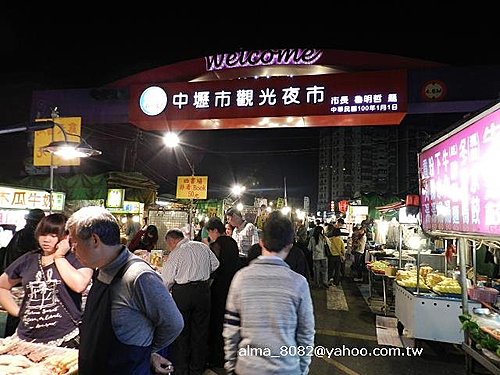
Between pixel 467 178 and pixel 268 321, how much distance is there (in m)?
2.41

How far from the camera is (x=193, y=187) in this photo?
12.3 metres

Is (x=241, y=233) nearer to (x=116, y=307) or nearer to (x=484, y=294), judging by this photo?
(x=484, y=294)

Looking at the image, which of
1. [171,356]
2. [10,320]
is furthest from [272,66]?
[10,320]

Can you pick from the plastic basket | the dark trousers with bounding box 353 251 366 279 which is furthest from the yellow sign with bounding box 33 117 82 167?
the dark trousers with bounding box 353 251 366 279

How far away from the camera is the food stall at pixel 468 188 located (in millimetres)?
2922

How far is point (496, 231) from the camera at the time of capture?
2818 mm

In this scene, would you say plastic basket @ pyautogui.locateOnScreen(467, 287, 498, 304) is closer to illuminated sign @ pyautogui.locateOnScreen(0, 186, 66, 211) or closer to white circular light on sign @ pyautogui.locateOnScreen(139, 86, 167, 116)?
white circular light on sign @ pyautogui.locateOnScreen(139, 86, 167, 116)

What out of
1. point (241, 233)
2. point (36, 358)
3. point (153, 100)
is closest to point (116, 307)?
point (36, 358)

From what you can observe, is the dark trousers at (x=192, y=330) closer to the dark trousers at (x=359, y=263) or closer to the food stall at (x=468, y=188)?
the food stall at (x=468, y=188)

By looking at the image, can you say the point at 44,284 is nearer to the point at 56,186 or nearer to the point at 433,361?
the point at 433,361

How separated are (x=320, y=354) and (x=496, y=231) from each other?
4115 mm

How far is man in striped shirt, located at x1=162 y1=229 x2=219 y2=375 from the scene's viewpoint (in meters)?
4.84

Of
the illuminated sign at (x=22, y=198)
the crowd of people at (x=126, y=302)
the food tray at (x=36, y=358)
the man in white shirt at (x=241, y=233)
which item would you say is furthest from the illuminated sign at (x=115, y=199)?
the food tray at (x=36, y=358)

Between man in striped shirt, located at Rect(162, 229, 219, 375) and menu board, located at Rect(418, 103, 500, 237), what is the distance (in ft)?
10.4
